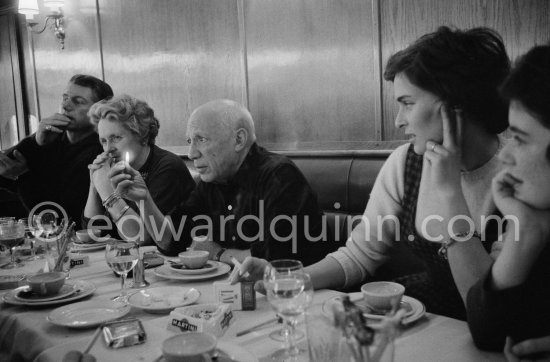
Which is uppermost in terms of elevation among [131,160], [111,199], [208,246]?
[131,160]

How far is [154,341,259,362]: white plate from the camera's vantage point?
3.18 ft

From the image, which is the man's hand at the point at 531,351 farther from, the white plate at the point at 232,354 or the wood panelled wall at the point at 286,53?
the wood panelled wall at the point at 286,53

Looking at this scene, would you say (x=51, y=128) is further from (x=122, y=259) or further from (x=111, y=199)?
(x=122, y=259)

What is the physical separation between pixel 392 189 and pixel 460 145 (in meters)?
0.28

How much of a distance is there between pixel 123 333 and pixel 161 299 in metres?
0.30

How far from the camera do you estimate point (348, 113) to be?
2984mm

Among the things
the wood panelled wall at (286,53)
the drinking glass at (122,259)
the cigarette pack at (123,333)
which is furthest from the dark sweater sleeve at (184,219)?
the cigarette pack at (123,333)

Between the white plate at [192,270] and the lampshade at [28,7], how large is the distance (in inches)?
191

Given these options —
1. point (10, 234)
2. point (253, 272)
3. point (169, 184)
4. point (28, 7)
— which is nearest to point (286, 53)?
point (169, 184)

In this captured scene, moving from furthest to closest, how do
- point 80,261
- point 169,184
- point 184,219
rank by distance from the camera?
point 169,184, point 184,219, point 80,261

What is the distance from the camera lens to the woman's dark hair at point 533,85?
1.01 meters

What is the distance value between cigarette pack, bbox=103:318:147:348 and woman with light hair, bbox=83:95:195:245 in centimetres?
145

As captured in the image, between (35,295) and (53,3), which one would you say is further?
(53,3)

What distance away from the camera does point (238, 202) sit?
7.55 feet
